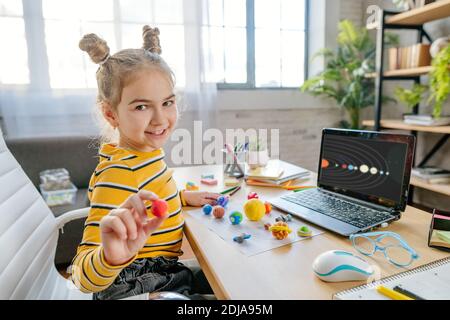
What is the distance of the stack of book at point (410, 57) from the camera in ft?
8.13

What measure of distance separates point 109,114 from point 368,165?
0.73 metres

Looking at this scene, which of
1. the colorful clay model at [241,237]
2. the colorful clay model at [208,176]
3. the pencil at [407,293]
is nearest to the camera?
the pencil at [407,293]

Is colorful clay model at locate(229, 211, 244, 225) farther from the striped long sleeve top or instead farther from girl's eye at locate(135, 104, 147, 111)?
girl's eye at locate(135, 104, 147, 111)

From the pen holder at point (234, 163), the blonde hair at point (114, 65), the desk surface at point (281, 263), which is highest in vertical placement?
the blonde hair at point (114, 65)

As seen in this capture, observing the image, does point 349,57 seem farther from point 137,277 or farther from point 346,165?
point 137,277

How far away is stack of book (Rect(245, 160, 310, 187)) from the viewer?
1.29 m

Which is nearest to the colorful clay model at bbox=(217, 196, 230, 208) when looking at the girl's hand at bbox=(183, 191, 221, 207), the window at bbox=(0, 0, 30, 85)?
the girl's hand at bbox=(183, 191, 221, 207)

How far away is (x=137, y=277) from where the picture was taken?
812 mm

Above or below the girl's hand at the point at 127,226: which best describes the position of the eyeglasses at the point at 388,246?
below

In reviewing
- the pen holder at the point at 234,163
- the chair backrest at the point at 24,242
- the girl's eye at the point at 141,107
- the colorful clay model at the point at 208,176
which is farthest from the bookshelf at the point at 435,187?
the chair backrest at the point at 24,242

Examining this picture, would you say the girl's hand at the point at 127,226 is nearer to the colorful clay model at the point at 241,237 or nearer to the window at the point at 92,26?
the colorful clay model at the point at 241,237

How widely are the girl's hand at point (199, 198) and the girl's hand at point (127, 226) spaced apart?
469mm

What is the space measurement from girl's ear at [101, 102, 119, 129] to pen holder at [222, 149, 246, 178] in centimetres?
63

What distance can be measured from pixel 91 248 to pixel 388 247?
63 cm
